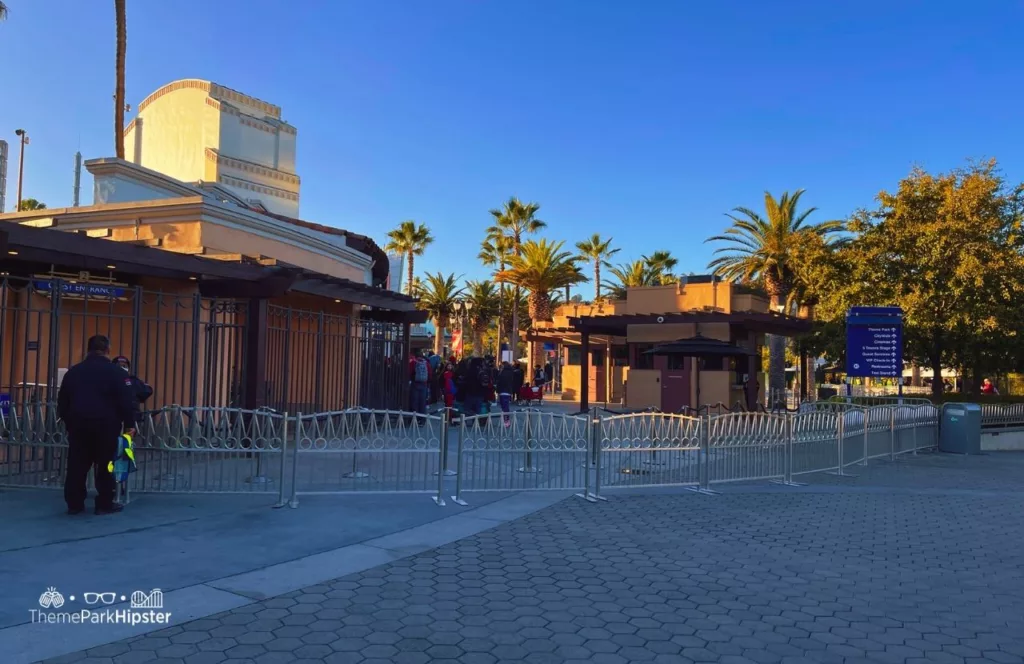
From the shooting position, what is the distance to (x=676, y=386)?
24.9 meters

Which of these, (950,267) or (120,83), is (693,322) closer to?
(950,267)

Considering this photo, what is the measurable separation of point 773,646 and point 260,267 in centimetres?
928

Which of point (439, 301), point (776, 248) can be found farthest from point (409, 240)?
point (776, 248)

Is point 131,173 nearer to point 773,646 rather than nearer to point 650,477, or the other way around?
point 650,477

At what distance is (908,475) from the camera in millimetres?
12508

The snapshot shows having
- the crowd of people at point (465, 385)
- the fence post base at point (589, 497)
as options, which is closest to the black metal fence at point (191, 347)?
the crowd of people at point (465, 385)

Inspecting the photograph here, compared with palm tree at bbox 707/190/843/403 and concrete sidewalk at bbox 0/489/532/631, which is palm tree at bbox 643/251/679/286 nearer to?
palm tree at bbox 707/190/843/403

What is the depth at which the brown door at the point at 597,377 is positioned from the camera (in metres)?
33.1

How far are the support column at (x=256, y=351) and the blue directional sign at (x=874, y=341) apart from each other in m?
13.0

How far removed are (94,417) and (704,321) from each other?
19770 millimetres

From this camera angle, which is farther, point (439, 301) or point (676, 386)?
point (439, 301)

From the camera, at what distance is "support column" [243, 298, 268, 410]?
38.1 feet

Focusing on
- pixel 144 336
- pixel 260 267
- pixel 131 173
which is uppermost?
pixel 131 173

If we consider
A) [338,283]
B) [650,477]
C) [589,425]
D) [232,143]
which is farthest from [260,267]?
[232,143]
